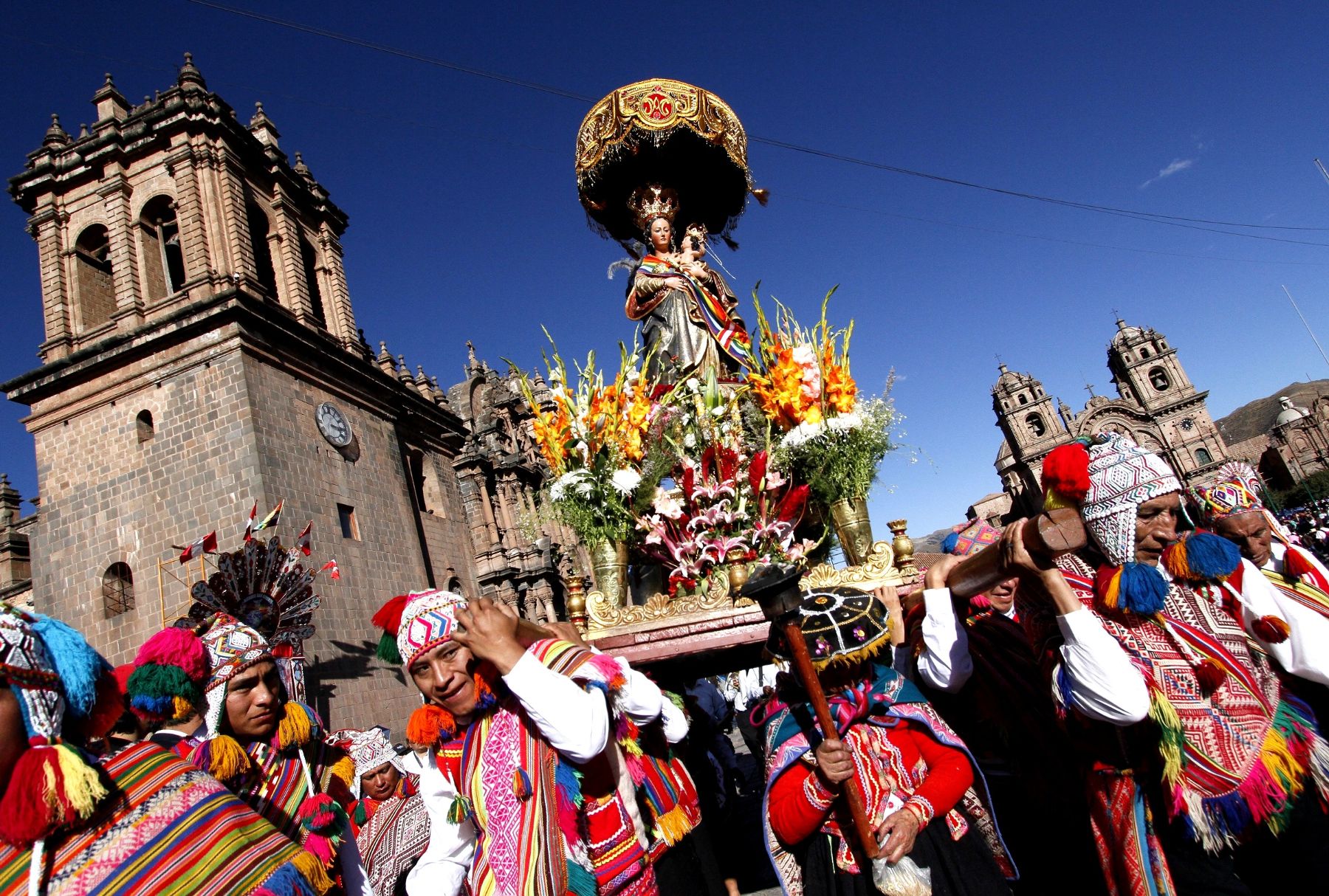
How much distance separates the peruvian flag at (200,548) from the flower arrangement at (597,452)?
884 cm

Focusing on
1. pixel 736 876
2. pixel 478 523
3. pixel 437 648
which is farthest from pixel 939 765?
pixel 478 523

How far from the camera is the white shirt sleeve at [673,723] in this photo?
3168mm

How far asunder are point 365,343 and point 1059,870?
20.1m

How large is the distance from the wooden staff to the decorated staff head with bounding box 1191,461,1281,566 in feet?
6.53

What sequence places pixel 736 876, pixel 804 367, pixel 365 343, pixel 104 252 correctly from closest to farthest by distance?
pixel 804 367 → pixel 736 876 → pixel 104 252 → pixel 365 343

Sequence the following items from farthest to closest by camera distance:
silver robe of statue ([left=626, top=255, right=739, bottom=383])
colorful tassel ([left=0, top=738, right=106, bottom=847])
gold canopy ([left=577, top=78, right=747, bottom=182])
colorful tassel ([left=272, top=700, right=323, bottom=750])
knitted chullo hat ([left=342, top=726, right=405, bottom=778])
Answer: gold canopy ([left=577, top=78, right=747, bottom=182]), silver robe of statue ([left=626, top=255, right=739, bottom=383]), knitted chullo hat ([left=342, top=726, right=405, bottom=778]), colorful tassel ([left=272, top=700, right=323, bottom=750]), colorful tassel ([left=0, top=738, right=106, bottom=847])

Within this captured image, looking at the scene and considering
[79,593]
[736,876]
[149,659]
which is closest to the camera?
[149,659]

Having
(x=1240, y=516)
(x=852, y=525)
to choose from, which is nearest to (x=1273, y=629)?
(x=1240, y=516)

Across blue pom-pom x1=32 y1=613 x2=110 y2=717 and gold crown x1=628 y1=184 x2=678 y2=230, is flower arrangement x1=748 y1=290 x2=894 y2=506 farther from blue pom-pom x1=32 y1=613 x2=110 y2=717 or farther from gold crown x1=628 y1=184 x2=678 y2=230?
blue pom-pom x1=32 y1=613 x2=110 y2=717

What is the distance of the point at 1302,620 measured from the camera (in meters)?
2.66

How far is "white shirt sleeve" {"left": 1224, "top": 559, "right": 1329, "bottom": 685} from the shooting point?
263cm

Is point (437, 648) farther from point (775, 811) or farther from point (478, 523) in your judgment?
point (478, 523)

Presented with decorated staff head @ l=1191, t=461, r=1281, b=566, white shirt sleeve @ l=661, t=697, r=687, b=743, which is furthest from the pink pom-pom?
decorated staff head @ l=1191, t=461, r=1281, b=566

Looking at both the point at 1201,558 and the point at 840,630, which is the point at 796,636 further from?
the point at 1201,558
